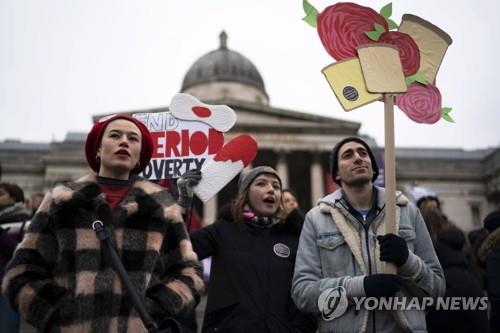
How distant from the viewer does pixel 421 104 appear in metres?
3.28

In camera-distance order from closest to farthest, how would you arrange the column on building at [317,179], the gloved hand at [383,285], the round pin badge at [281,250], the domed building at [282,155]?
the gloved hand at [383,285]
the round pin badge at [281,250]
the column on building at [317,179]
the domed building at [282,155]

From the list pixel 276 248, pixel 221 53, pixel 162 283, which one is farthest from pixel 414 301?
pixel 221 53

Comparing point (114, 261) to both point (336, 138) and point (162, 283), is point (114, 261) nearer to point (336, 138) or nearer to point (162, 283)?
point (162, 283)

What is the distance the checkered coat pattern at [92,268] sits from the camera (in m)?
2.27

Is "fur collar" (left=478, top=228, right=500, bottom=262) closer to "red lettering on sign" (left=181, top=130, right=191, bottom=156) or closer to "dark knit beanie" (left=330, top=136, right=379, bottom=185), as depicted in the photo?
"dark knit beanie" (left=330, top=136, right=379, bottom=185)

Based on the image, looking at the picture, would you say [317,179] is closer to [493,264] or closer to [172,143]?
[493,264]

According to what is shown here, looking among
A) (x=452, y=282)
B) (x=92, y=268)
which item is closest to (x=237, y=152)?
(x=92, y=268)

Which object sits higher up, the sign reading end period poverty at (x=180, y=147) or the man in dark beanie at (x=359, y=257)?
the sign reading end period poverty at (x=180, y=147)

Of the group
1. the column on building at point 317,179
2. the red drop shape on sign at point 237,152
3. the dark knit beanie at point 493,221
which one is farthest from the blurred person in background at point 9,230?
the column on building at point 317,179

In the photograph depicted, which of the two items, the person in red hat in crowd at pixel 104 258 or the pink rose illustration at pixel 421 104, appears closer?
the person in red hat in crowd at pixel 104 258

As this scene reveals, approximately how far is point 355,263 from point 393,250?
384 mm

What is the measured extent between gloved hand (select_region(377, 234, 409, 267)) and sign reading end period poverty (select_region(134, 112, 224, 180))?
1944mm

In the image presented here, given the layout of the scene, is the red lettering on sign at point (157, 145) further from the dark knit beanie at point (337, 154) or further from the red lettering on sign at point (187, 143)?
the dark knit beanie at point (337, 154)

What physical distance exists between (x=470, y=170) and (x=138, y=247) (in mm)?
Answer: 38751
